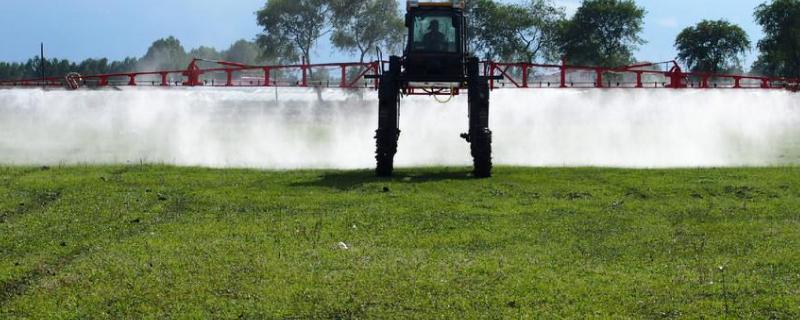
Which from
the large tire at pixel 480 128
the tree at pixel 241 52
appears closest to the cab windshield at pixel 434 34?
the large tire at pixel 480 128

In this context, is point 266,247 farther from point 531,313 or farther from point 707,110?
point 707,110

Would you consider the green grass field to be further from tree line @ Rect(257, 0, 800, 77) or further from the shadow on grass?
tree line @ Rect(257, 0, 800, 77)

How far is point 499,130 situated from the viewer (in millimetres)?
34531

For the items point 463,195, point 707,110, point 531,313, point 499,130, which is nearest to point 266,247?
point 531,313

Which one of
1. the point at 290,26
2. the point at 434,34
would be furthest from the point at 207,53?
the point at 434,34

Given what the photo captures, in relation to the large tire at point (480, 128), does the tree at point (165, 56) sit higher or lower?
higher

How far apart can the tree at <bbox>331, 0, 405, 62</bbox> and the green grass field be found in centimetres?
8075

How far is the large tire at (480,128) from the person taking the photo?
70.2ft

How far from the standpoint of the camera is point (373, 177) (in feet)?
70.4

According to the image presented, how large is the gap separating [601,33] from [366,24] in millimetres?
25902


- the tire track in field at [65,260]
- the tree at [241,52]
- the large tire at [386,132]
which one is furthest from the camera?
the tree at [241,52]

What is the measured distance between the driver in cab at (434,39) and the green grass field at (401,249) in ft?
15.1

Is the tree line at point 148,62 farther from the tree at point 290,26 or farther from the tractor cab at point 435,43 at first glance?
the tractor cab at point 435,43

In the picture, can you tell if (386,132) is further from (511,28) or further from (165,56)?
(165,56)
